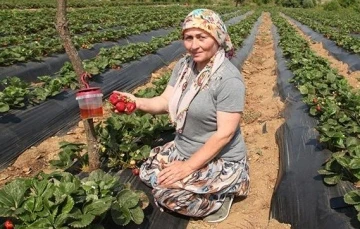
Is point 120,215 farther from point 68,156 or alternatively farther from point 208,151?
point 68,156

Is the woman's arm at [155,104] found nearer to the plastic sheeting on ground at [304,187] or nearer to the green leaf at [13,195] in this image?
the green leaf at [13,195]

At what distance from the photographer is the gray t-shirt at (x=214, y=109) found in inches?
117

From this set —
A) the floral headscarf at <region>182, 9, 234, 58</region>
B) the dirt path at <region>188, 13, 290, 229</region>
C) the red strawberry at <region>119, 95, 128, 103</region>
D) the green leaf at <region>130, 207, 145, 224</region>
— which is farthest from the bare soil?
the floral headscarf at <region>182, 9, 234, 58</region>

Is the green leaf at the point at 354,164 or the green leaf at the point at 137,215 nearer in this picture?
the green leaf at the point at 137,215

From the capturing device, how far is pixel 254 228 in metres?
3.39

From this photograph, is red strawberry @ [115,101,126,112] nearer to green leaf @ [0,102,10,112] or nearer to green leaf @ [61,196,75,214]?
green leaf @ [61,196,75,214]

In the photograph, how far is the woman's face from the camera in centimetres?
294

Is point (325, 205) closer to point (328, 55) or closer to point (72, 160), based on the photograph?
point (72, 160)

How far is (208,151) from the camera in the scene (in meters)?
Answer: 3.01

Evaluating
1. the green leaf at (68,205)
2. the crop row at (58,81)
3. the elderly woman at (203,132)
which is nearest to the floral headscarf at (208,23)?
the elderly woman at (203,132)

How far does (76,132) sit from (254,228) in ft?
10.6

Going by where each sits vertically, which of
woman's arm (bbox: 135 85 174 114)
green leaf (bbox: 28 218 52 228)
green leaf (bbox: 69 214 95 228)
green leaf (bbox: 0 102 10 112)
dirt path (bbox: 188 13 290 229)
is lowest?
dirt path (bbox: 188 13 290 229)

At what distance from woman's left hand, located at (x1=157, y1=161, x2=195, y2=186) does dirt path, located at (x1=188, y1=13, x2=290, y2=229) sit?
0.51 meters

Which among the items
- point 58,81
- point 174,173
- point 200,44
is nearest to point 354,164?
point 174,173
